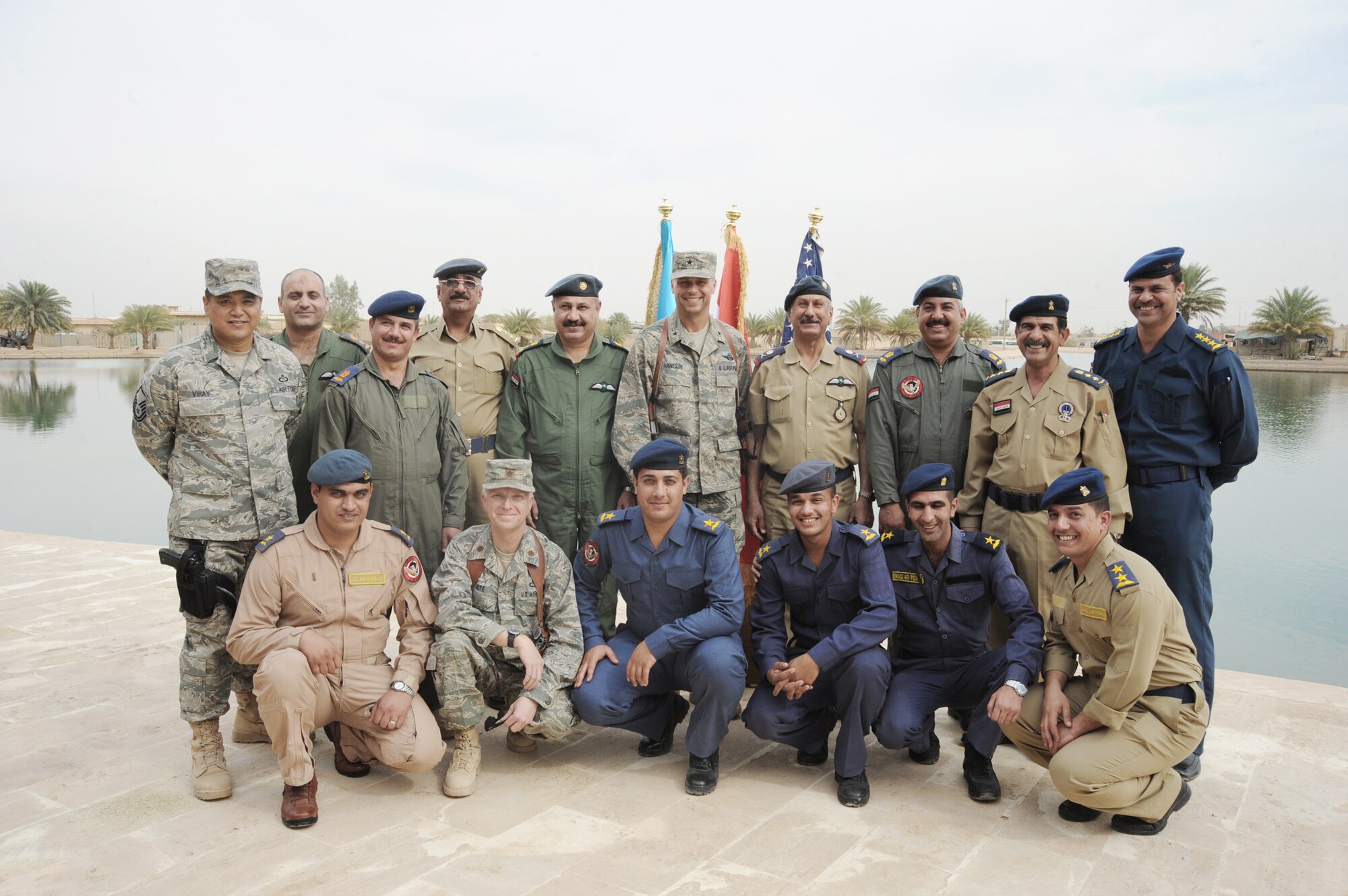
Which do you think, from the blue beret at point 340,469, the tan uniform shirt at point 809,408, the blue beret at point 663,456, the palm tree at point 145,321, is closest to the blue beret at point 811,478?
the blue beret at point 663,456

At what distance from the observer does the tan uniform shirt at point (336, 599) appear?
3031mm

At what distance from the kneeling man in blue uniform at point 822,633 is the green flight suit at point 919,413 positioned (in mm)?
573

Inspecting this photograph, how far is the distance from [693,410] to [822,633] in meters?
1.17

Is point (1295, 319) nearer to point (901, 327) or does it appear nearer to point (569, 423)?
point (901, 327)

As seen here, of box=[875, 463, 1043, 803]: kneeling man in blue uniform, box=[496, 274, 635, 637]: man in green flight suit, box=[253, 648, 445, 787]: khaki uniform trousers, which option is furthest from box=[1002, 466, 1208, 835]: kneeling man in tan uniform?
box=[253, 648, 445, 787]: khaki uniform trousers

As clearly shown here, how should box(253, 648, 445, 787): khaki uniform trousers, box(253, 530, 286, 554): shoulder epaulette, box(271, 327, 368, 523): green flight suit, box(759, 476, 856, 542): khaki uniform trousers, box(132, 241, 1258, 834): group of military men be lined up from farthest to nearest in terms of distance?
1. box(759, 476, 856, 542): khaki uniform trousers
2. box(271, 327, 368, 523): green flight suit
3. box(253, 530, 286, 554): shoulder epaulette
4. box(132, 241, 1258, 834): group of military men
5. box(253, 648, 445, 787): khaki uniform trousers

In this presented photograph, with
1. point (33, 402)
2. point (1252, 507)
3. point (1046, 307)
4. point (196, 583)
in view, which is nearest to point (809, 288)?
point (1046, 307)

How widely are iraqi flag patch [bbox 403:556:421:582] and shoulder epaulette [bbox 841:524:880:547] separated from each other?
1.68m

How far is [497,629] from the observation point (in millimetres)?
3252

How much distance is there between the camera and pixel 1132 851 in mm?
2668

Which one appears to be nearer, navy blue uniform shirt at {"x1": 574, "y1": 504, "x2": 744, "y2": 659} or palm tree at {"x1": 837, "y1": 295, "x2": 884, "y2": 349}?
navy blue uniform shirt at {"x1": 574, "y1": 504, "x2": 744, "y2": 659}

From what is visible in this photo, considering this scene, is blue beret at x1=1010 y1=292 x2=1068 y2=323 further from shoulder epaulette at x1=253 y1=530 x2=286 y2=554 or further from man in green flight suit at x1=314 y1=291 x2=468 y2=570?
shoulder epaulette at x1=253 y1=530 x2=286 y2=554

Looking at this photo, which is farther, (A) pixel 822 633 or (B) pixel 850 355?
(B) pixel 850 355

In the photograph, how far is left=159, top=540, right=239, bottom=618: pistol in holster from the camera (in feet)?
10.1
